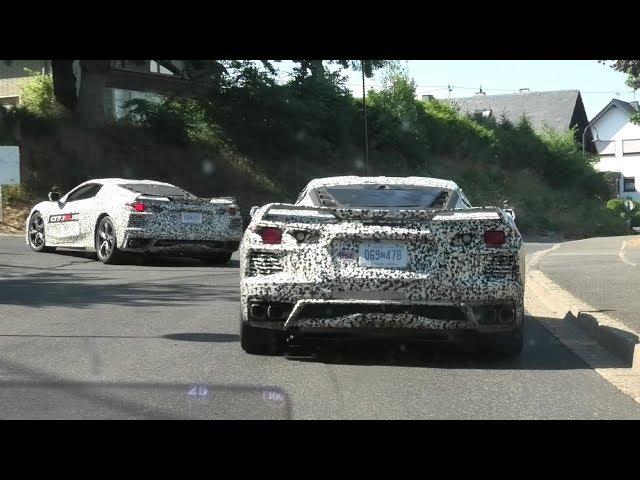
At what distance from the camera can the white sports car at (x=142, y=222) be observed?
1533cm

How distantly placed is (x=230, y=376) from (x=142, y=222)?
858cm

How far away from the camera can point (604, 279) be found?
14.0m

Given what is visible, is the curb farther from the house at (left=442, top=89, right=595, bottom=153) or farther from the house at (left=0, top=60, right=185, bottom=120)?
the house at (left=442, top=89, right=595, bottom=153)

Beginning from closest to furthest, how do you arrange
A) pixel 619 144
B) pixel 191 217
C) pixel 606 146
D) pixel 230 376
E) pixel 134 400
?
pixel 134 400
pixel 230 376
pixel 191 217
pixel 619 144
pixel 606 146

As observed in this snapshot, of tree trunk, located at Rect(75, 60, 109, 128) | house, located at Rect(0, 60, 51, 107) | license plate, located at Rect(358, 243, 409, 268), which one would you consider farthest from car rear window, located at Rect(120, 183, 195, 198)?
house, located at Rect(0, 60, 51, 107)

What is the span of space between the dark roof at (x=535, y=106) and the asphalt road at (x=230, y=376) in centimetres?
6773

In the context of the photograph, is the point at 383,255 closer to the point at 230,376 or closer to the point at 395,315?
the point at 395,315

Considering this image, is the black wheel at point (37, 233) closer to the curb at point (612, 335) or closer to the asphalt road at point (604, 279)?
the asphalt road at point (604, 279)

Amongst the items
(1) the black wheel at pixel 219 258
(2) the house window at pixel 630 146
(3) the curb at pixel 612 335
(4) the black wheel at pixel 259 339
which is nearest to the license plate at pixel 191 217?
(1) the black wheel at pixel 219 258

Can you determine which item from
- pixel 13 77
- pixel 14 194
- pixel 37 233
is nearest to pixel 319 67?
pixel 13 77

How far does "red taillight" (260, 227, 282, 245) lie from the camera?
297 inches
